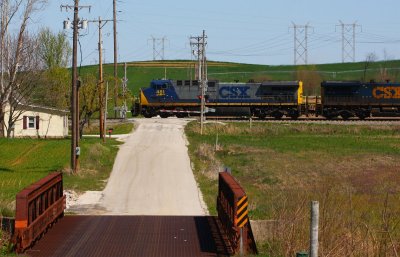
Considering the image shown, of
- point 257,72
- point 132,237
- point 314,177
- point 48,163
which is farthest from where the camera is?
point 257,72

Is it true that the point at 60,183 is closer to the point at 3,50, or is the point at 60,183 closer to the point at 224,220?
the point at 224,220

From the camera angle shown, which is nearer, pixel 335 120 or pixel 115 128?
pixel 115 128

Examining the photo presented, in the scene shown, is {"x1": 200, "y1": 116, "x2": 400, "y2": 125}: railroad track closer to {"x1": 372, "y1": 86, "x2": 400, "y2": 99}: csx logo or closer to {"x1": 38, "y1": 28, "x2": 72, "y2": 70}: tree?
{"x1": 372, "y1": 86, "x2": 400, "y2": 99}: csx logo

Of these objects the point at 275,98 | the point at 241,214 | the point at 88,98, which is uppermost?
the point at 275,98

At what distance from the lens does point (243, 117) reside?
72000 millimetres

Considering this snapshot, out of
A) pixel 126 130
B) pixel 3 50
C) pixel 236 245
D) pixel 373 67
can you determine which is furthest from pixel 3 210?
pixel 373 67

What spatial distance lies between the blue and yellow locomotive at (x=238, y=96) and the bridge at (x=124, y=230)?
49961mm

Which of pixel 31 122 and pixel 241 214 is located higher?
pixel 31 122

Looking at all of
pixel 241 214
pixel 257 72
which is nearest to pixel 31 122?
pixel 241 214

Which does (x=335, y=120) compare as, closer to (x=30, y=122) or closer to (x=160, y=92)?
(x=160, y=92)

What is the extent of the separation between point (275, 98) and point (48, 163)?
3615 cm

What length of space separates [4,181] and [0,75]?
60.5ft

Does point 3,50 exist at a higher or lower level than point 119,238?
higher

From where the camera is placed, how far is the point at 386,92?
68.9 metres
